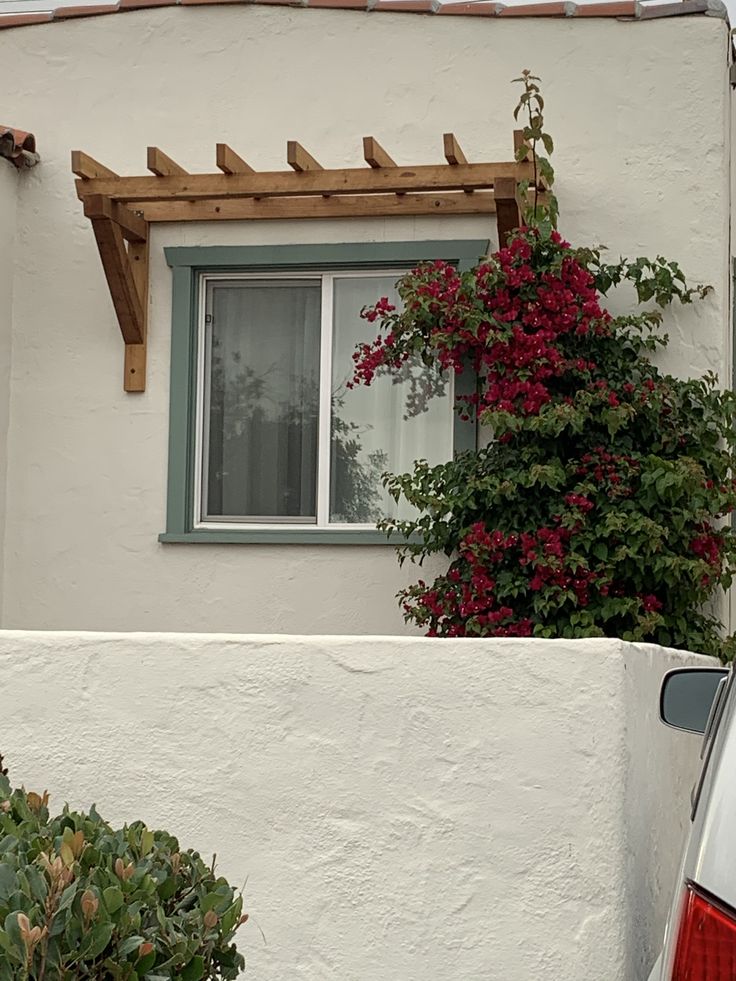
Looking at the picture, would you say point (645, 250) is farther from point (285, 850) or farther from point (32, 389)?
point (285, 850)

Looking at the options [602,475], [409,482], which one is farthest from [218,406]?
[602,475]

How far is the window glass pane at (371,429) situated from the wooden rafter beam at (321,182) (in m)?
0.74

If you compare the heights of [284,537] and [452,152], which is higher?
[452,152]

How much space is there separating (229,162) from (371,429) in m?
1.72

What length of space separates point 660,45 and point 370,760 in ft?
17.4

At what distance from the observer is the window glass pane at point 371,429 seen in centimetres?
866

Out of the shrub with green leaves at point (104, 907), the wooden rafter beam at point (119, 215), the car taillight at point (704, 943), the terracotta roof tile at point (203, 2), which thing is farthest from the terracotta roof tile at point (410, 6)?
the car taillight at point (704, 943)

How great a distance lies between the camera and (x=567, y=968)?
15.1ft

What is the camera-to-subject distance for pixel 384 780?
189 inches

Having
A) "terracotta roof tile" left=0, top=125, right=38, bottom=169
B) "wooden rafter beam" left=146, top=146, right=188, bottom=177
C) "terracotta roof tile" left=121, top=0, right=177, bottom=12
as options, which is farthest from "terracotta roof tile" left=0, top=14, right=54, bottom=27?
"wooden rafter beam" left=146, top=146, right=188, bottom=177

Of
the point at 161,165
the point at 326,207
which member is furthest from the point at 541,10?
the point at 161,165

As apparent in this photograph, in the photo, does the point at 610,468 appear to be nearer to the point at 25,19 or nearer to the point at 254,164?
the point at 254,164

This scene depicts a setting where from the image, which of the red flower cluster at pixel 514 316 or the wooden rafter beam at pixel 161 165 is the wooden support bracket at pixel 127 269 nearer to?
the wooden rafter beam at pixel 161 165

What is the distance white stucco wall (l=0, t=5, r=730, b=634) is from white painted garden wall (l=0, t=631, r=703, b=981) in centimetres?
354
